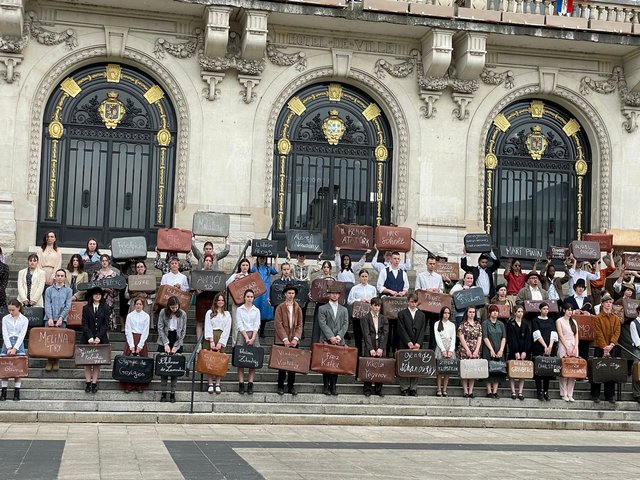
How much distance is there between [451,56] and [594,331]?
782cm

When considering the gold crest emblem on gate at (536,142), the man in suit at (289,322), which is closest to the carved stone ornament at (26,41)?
the man in suit at (289,322)

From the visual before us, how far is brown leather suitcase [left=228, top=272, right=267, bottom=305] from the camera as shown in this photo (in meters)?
17.3

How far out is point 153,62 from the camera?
Result: 74.1ft

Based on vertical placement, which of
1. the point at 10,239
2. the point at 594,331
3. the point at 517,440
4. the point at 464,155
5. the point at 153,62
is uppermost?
the point at 153,62

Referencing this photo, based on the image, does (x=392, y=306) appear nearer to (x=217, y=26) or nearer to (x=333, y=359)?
(x=333, y=359)

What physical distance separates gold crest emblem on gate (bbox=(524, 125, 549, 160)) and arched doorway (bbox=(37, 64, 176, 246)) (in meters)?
8.43

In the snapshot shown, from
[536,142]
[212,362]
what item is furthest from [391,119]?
[212,362]

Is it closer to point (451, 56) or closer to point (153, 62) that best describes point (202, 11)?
point (153, 62)

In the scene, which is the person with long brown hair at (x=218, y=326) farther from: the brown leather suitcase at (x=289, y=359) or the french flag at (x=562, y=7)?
the french flag at (x=562, y=7)

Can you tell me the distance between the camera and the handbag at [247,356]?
16.1 metres

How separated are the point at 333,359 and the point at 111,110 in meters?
9.25

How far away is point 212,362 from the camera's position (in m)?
16.0

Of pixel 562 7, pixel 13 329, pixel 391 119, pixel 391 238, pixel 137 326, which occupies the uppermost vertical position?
pixel 562 7

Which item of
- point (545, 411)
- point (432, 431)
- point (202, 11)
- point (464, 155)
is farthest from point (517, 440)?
point (202, 11)
